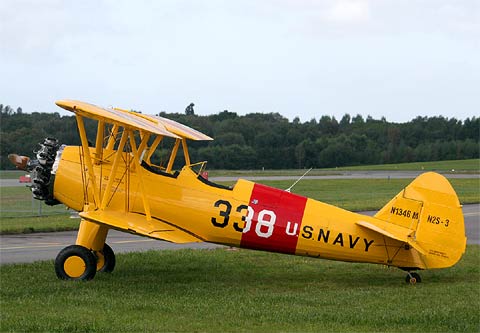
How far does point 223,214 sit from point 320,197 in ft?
68.3

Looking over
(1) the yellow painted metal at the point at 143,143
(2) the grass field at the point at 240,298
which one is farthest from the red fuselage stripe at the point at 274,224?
(1) the yellow painted metal at the point at 143,143

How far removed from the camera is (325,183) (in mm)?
43031

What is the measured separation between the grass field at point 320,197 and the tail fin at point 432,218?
429 inches

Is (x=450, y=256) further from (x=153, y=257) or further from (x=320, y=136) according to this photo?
(x=320, y=136)

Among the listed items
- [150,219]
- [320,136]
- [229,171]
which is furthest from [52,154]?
[320,136]

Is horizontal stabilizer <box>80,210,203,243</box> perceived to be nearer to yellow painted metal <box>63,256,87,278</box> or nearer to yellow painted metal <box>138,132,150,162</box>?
yellow painted metal <box>63,256,87,278</box>

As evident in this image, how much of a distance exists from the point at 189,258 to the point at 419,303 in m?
5.50

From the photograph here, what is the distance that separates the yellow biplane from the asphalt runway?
285 cm

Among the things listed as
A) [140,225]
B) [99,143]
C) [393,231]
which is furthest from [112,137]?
[393,231]

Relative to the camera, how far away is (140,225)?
1066 cm

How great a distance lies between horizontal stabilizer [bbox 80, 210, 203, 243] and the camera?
33.9ft

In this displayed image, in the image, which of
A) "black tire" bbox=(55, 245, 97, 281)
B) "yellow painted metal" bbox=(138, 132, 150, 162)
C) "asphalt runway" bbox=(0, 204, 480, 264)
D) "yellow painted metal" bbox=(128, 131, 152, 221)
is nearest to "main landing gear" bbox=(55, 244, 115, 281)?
"black tire" bbox=(55, 245, 97, 281)

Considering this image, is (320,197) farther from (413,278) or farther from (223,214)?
(223,214)

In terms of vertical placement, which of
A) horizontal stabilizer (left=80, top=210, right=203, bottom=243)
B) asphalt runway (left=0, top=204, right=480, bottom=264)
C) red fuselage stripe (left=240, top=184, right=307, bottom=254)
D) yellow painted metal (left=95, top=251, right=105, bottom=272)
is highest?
red fuselage stripe (left=240, top=184, right=307, bottom=254)
